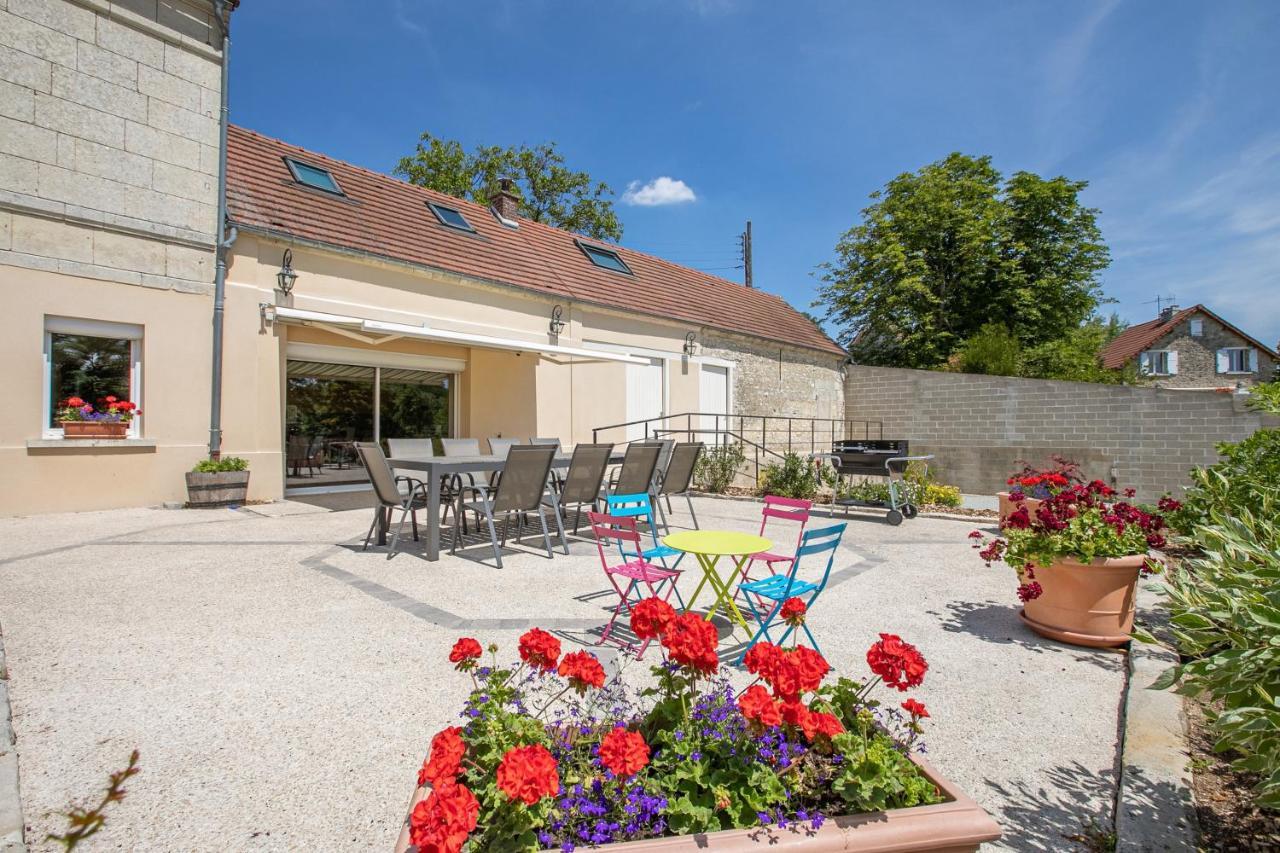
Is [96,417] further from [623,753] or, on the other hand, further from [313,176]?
[623,753]

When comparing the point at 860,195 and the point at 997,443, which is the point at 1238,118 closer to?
the point at 997,443

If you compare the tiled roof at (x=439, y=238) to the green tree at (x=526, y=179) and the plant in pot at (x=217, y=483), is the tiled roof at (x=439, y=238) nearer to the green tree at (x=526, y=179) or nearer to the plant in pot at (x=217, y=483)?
the plant in pot at (x=217, y=483)

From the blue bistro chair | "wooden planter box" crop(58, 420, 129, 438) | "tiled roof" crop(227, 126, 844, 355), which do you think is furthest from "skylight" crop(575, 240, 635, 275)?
the blue bistro chair

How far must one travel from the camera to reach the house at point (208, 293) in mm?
6895

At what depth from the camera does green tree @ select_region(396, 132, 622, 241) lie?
2564cm

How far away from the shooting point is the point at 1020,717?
263 centimetres

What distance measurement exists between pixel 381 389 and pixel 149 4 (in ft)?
19.1

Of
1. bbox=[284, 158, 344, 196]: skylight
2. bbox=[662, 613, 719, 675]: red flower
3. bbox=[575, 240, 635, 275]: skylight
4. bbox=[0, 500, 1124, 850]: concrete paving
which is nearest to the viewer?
bbox=[662, 613, 719, 675]: red flower

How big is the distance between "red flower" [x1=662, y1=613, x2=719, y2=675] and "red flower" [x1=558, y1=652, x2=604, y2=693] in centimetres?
19

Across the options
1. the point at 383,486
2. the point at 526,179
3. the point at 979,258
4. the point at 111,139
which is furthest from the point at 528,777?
the point at 526,179

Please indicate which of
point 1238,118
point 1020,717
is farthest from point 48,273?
point 1238,118

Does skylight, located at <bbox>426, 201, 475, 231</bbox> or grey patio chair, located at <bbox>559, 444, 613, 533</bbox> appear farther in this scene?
skylight, located at <bbox>426, 201, 475, 231</bbox>

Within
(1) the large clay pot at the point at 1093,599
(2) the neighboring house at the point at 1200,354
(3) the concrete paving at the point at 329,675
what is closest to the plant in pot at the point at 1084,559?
(1) the large clay pot at the point at 1093,599

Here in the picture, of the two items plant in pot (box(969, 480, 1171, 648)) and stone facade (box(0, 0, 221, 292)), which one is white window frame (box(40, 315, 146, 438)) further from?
plant in pot (box(969, 480, 1171, 648))
